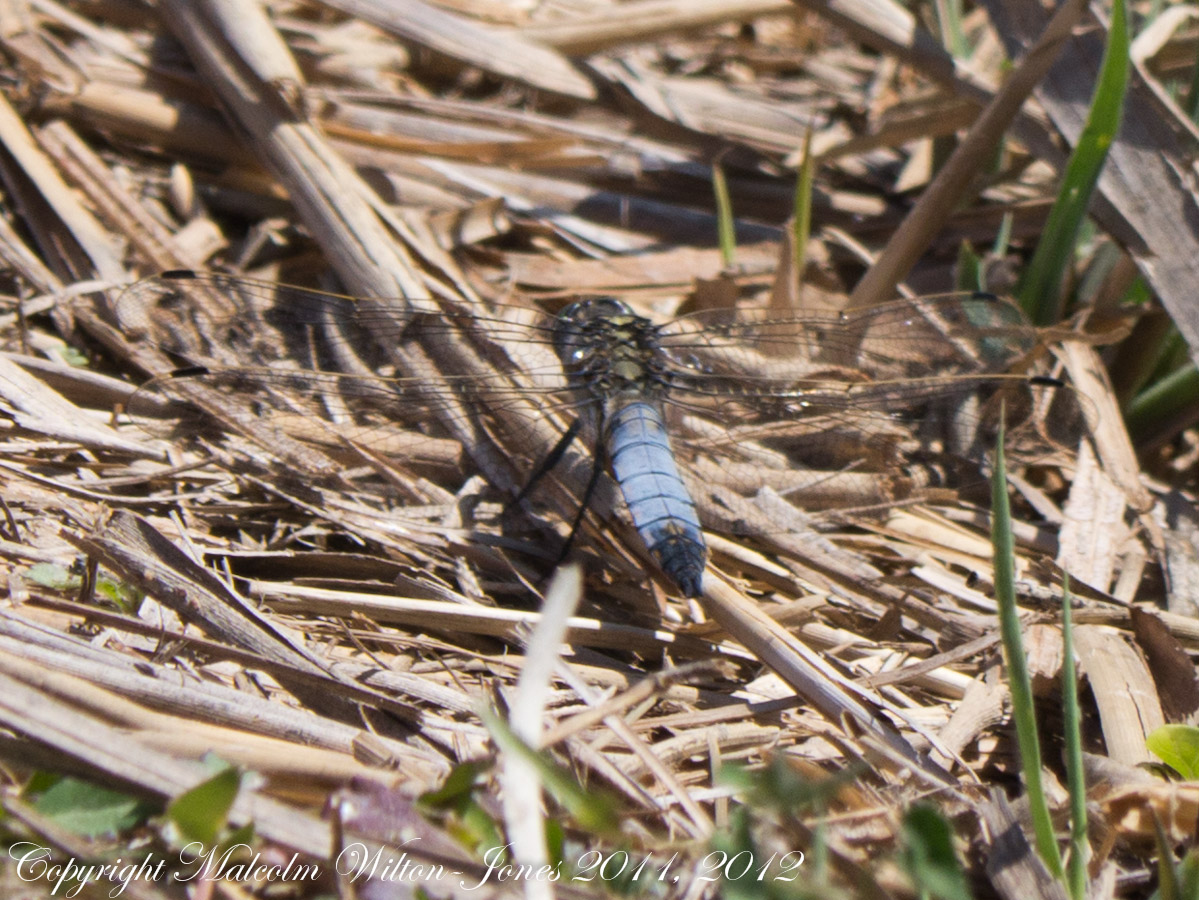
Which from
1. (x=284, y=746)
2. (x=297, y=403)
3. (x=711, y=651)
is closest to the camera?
(x=284, y=746)

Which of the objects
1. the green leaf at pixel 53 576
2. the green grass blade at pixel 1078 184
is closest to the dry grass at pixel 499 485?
the green leaf at pixel 53 576

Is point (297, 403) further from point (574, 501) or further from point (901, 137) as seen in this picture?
point (901, 137)

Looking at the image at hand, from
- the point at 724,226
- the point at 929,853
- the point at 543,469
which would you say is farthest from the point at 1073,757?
the point at 724,226

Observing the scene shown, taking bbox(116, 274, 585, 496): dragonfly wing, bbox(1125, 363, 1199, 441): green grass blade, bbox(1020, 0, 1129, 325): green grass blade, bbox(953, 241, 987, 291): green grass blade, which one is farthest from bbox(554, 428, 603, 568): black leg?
bbox(1125, 363, 1199, 441): green grass blade

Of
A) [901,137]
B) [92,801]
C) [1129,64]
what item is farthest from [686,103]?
[92,801]

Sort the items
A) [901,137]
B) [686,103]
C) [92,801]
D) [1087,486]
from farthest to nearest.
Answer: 1. [686,103]
2. [901,137]
3. [1087,486]
4. [92,801]

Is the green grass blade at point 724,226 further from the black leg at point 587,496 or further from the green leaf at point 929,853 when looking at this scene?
the green leaf at point 929,853
